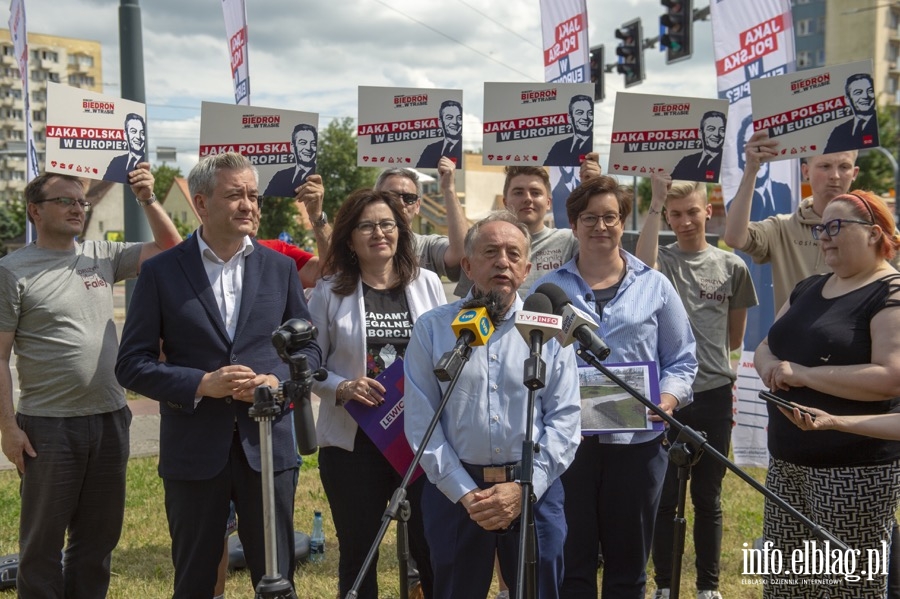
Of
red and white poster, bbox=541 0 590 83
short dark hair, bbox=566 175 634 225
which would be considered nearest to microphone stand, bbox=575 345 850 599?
short dark hair, bbox=566 175 634 225

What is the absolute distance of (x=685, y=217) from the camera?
5.36 metres

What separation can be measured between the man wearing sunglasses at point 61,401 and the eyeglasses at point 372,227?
4.65 ft

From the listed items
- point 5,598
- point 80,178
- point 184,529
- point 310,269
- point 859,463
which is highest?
point 80,178

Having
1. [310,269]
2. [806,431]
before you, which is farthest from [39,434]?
[806,431]

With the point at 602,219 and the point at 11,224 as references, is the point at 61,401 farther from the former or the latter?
the point at 11,224

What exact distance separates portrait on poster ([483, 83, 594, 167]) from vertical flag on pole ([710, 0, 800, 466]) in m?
2.11

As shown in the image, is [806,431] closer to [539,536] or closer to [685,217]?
[539,536]

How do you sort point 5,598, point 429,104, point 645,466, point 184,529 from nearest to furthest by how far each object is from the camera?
point 184,529
point 645,466
point 5,598
point 429,104

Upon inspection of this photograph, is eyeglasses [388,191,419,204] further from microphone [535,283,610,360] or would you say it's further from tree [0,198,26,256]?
tree [0,198,26,256]

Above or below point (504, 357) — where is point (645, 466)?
below

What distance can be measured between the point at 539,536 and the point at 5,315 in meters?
2.85

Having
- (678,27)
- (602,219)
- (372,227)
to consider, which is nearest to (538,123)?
(602,219)

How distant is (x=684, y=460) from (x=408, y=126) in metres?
3.42

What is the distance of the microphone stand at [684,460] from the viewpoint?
2.76 m
